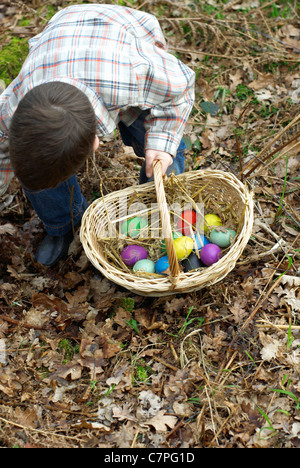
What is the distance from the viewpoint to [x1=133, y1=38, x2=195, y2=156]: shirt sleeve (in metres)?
2.36

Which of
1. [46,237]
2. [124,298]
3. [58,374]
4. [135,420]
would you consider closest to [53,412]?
[58,374]

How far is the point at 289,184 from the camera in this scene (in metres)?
3.41

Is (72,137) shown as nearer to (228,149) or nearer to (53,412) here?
(53,412)

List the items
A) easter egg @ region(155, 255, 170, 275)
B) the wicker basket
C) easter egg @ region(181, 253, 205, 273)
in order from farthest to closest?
easter egg @ region(181, 253, 205, 273) < easter egg @ region(155, 255, 170, 275) < the wicker basket

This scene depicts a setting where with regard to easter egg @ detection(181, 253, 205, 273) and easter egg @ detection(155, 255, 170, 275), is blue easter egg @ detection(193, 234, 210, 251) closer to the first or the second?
easter egg @ detection(181, 253, 205, 273)

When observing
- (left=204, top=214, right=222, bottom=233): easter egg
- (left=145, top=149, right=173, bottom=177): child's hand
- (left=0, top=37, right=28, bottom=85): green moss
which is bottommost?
(left=204, top=214, right=222, bottom=233): easter egg

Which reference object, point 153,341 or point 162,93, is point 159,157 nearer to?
point 162,93

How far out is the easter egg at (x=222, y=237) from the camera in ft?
9.25

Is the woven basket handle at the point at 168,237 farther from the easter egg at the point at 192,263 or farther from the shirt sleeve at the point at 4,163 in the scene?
the shirt sleeve at the point at 4,163

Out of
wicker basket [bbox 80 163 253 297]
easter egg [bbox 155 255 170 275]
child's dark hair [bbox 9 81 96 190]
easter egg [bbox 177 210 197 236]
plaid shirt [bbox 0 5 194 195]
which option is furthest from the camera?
easter egg [bbox 177 210 197 236]

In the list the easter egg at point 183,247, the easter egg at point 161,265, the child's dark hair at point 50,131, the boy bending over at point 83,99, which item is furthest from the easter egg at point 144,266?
the child's dark hair at point 50,131

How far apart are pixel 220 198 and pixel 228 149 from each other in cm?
84

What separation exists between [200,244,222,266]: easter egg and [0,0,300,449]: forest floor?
0.66 ft

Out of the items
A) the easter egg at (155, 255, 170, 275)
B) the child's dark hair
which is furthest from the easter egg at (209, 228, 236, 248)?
the child's dark hair
